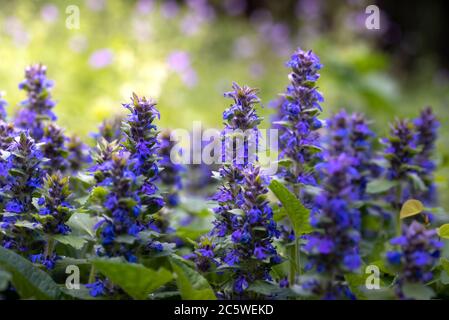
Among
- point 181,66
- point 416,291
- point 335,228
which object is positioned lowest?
point 416,291

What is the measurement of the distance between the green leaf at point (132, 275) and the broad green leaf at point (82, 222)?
62cm

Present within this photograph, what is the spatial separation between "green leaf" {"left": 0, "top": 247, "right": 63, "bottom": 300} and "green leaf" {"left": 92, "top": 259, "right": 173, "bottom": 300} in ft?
0.99

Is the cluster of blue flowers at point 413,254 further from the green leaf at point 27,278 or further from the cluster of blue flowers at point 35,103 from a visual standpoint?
the cluster of blue flowers at point 35,103

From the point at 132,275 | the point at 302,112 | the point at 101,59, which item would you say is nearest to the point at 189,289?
the point at 132,275

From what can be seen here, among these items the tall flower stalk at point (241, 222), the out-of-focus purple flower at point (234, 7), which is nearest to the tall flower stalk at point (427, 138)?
the tall flower stalk at point (241, 222)

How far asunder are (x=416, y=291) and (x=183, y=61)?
23.3 ft

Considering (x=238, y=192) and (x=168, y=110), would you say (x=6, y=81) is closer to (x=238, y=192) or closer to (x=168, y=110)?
(x=168, y=110)

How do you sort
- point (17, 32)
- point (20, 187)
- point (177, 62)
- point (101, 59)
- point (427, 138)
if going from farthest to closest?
point (177, 62) < point (101, 59) < point (17, 32) < point (427, 138) < point (20, 187)

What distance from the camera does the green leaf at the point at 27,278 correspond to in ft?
8.05

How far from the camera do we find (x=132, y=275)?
230cm

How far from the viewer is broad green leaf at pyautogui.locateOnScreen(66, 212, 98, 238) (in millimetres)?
2988

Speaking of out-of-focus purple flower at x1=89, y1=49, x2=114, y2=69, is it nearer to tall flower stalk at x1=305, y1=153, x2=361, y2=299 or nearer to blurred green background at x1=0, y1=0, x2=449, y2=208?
blurred green background at x1=0, y1=0, x2=449, y2=208

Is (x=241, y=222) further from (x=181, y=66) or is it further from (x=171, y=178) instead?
(x=181, y=66)
